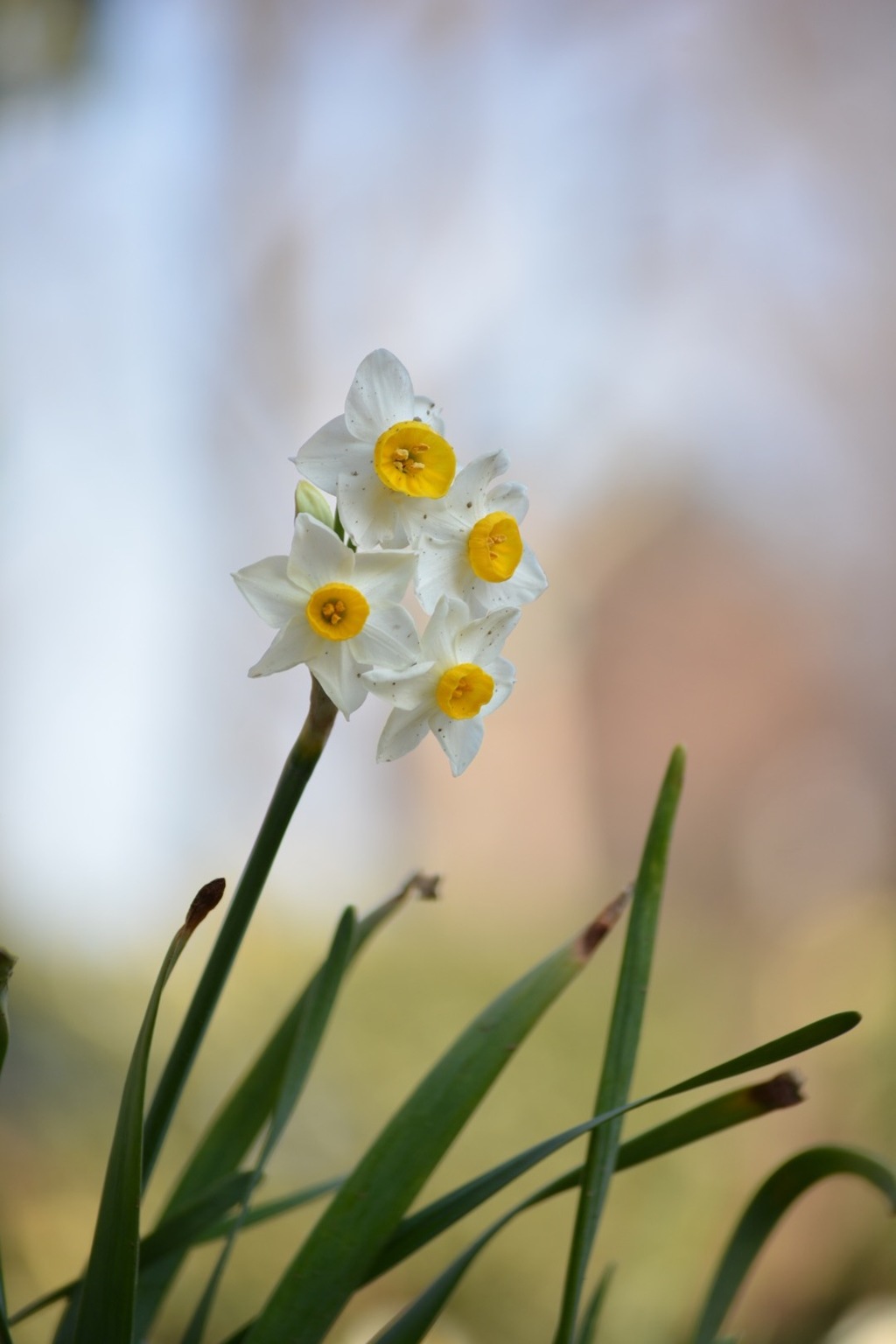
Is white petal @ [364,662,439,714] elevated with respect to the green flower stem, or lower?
elevated

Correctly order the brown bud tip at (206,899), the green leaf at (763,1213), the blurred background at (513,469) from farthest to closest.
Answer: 1. the blurred background at (513,469)
2. the green leaf at (763,1213)
3. the brown bud tip at (206,899)

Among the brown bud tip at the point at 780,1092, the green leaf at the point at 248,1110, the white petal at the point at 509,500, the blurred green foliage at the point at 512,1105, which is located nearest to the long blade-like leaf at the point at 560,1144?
the brown bud tip at the point at 780,1092

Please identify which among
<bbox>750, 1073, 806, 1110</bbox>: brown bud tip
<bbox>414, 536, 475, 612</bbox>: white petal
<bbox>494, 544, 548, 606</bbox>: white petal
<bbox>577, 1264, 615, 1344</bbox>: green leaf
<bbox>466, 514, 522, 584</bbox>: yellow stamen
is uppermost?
<bbox>494, 544, 548, 606</bbox>: white petal

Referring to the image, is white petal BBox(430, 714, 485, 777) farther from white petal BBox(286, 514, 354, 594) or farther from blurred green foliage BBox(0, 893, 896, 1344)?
blurred green foliage BBox(0, 893, 896, 1344)

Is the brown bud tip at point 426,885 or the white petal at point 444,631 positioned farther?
the brown bud tip at point 426,885

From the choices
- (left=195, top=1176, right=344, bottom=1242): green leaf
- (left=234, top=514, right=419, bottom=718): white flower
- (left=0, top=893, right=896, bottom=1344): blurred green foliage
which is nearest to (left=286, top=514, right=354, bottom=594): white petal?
(left=234, top=514, right=419, bottom=718): white flower

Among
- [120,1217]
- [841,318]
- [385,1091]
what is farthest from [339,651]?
[841,318]

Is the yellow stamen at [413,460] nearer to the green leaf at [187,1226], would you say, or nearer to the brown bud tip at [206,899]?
the brown bud tip at [206,899]
